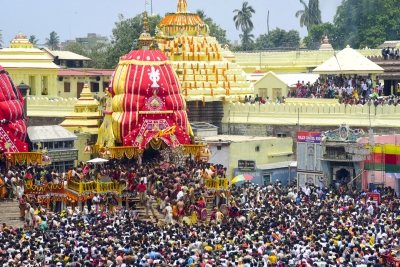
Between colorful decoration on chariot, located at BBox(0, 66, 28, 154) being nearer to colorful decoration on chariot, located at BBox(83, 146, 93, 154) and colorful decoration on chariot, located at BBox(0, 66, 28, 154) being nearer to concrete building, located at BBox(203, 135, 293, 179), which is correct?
colorful decoration on chariot, located at BBox(83, 146, 93, 154)

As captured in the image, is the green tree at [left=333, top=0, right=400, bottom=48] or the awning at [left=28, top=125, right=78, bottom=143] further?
the green tree at [left=333, top=0, right=400, bottom=48]

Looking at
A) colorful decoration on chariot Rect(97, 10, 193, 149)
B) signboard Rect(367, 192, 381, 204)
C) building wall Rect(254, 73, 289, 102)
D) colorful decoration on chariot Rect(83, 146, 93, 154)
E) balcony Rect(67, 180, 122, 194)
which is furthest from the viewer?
building wall Rect(254, 73, 289, 102)

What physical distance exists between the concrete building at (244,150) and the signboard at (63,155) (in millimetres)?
5984

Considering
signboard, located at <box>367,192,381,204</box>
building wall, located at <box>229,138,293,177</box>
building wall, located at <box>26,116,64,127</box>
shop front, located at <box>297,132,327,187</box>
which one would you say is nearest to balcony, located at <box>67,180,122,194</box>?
signboard, located at <box>367,192,381,204</box>

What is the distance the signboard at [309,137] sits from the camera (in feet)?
185

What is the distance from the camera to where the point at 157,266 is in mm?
38531

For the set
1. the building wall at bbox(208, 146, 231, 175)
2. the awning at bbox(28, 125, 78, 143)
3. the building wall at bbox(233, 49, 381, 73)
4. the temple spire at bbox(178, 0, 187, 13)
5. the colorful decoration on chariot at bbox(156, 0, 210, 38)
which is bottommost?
the building wall at bbox(208, 146, 231, 175)

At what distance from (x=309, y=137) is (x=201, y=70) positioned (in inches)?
329

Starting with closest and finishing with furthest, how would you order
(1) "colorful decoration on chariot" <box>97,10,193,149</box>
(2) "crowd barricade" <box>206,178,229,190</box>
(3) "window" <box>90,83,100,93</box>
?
(2) "crowd barricade" <box>206,178,229,190</box> < (1) "colorful decoration on chariot" <box>97,10,193,149</box> < (3) "window" <box>90,83,100,93</box>

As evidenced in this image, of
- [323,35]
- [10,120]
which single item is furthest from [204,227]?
[323,35]

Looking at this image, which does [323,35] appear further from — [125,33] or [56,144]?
[56,144]

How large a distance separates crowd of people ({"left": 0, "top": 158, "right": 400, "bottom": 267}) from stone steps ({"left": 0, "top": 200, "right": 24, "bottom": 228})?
56cm

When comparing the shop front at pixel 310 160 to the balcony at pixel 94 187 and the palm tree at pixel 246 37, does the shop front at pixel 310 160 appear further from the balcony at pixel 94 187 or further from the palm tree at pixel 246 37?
the palm tree at pixel 246 37

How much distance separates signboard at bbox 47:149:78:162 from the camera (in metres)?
54.4
